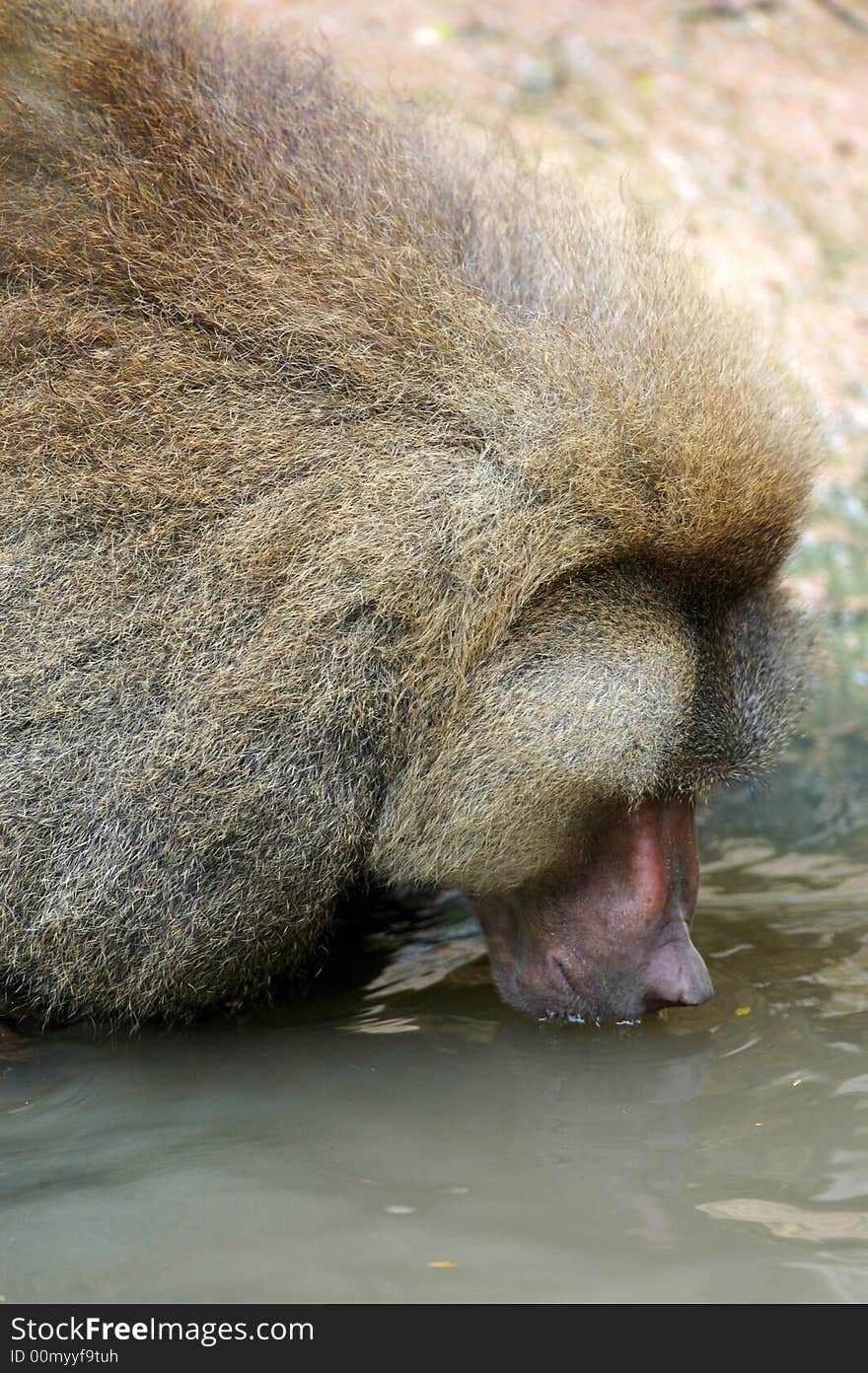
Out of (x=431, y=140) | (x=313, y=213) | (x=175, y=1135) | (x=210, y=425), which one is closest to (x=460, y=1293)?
(x=175, y=1135)

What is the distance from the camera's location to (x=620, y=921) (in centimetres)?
384

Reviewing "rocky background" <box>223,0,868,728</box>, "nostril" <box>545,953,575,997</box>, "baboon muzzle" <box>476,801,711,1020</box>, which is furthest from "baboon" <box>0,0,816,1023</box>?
"rocky background" <box>223,0,868,728</box>

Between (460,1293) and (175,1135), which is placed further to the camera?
(175,1135)

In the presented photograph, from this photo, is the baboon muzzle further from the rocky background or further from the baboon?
the rocky background

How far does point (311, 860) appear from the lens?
3.56 m

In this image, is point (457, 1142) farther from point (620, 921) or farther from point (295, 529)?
point (295, 529)

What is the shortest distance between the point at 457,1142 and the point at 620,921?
730 mm

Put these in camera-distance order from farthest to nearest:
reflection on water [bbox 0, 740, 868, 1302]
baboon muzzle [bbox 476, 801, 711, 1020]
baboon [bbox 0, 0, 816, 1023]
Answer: baboon muzzle [bbox 476, 801, 711, 1020]
baboon [bbox 0, 0, 816, 1023]
reflection on water [bbox 0, 740, 868, 1302]

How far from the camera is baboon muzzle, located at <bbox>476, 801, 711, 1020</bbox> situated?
3805 mm

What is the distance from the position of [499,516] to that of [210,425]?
666mm

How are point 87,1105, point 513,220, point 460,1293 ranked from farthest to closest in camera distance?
point 513,220
point 87,1105
point 460,1293

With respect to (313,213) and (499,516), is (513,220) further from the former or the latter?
(499,516)

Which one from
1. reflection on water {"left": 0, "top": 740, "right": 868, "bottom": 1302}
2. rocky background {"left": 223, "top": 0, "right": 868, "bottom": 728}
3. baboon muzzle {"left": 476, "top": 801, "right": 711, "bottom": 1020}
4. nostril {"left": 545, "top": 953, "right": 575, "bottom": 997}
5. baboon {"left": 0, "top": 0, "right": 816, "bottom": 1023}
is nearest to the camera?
reflection on water {"left": 0, "top": 740, "right": 868, "bottom": 1302}

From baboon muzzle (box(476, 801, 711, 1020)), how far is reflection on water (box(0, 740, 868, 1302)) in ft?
0.40
